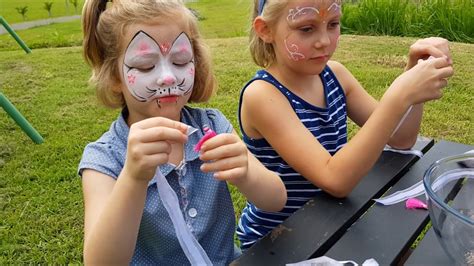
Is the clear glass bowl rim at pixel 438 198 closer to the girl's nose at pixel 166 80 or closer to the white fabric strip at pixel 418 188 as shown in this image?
the white fabric strip at pixel 418 188

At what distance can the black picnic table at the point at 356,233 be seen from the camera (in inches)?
45.7

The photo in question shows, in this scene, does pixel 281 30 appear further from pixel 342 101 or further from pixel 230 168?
pixel 230 168

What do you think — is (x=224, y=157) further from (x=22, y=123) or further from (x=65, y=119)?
(x=65, y=119)

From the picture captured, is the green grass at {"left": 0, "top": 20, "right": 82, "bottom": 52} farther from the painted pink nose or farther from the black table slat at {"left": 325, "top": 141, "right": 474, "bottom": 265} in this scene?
the black table slat at {"left": 325, "top": 141, "right": 474, "bottom": 265}

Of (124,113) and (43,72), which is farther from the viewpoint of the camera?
(43,72)

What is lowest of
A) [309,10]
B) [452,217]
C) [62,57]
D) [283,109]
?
[62,57]

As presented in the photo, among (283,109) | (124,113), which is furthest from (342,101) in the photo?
(124,113)

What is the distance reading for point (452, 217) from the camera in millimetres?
990

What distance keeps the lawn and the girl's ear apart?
0.18 meters

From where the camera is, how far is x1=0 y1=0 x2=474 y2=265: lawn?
2758 millimetres

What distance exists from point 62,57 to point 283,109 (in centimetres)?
576

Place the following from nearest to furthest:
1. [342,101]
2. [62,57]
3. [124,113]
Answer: [124,113] < [342,101] < [62,57]

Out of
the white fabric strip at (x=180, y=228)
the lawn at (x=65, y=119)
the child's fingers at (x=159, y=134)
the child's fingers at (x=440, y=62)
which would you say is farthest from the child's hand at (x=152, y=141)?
the child's fingers at (x=440, y=62)

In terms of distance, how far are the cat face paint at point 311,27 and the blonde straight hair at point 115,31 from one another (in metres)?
0.28
